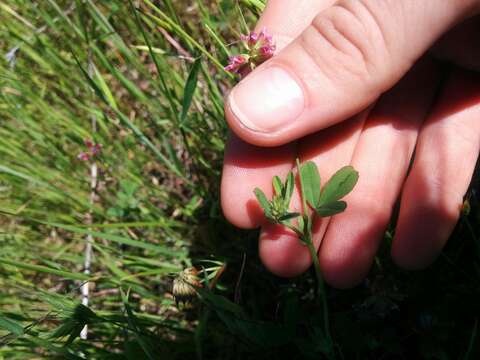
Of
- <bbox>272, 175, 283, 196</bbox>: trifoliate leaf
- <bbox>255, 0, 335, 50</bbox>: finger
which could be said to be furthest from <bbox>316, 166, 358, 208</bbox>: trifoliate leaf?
<bbox>255, 0, 335, 50</bbox>: finger

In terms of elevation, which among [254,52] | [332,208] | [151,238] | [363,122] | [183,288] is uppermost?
[254,52]

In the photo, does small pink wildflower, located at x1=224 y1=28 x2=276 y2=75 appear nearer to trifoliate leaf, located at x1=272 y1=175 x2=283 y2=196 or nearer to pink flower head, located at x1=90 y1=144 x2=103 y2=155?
Answer: trifoliate leaf, located at x1=272 y1=175 x2=283 y2=196

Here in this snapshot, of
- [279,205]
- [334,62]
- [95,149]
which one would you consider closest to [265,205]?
[279,205]

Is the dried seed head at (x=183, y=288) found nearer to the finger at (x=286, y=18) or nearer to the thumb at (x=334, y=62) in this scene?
the thumb at (x=334, y=62)

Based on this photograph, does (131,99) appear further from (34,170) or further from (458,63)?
(458,63)

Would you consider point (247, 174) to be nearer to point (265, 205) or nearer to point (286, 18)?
point (265, 205)

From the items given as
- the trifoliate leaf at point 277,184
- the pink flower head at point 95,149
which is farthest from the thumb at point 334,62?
the pink flower head at point 95,149
